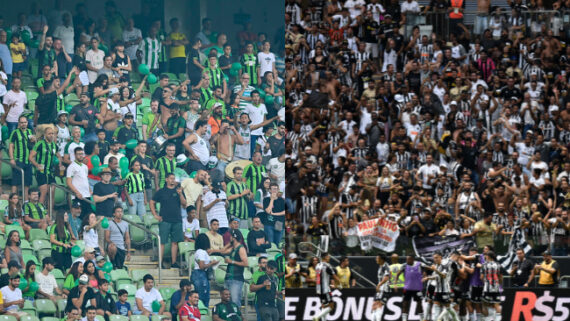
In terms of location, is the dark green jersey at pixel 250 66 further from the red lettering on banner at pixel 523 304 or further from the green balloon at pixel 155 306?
the red lettering on banner at pixel 523 304

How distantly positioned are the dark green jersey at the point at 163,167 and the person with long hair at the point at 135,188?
0.25 ft

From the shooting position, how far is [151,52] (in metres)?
4.18

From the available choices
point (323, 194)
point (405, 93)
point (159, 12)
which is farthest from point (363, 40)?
point (159, 12)

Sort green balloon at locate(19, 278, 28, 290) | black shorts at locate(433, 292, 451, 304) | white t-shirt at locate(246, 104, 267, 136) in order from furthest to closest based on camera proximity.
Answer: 1. black shorts at locate(433, 292, 451, 304)
2. green balloon at locate(19, 278, 28, 290)
3. white t-shirt at locate(246, 104, 267, 136)

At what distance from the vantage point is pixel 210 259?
13.8 ft

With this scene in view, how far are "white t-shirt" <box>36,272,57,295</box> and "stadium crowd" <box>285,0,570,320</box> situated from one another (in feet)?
34.7

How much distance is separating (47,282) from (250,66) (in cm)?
133

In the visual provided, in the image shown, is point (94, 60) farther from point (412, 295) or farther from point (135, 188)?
point (412, 295)

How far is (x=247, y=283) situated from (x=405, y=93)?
15.1 m

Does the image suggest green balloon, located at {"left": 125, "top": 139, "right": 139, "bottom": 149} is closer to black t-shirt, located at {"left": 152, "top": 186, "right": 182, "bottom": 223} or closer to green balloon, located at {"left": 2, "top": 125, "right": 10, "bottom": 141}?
black t-shirt, located at {"left": 152, "top": 186, "right": 182, "bottom": 223}

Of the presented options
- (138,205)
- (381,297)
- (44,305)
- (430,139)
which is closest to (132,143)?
(138,205)

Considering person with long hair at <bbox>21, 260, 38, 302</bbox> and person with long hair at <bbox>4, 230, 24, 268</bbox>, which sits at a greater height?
person with long hair at <bbox>4, 230, 24, 268</bbox>

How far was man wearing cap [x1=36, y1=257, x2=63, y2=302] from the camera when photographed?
419cm

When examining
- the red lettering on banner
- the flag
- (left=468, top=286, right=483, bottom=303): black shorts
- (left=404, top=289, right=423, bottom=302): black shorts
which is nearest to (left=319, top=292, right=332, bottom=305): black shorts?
(left=404, top=289, right=423, bottom=302): black shorts
